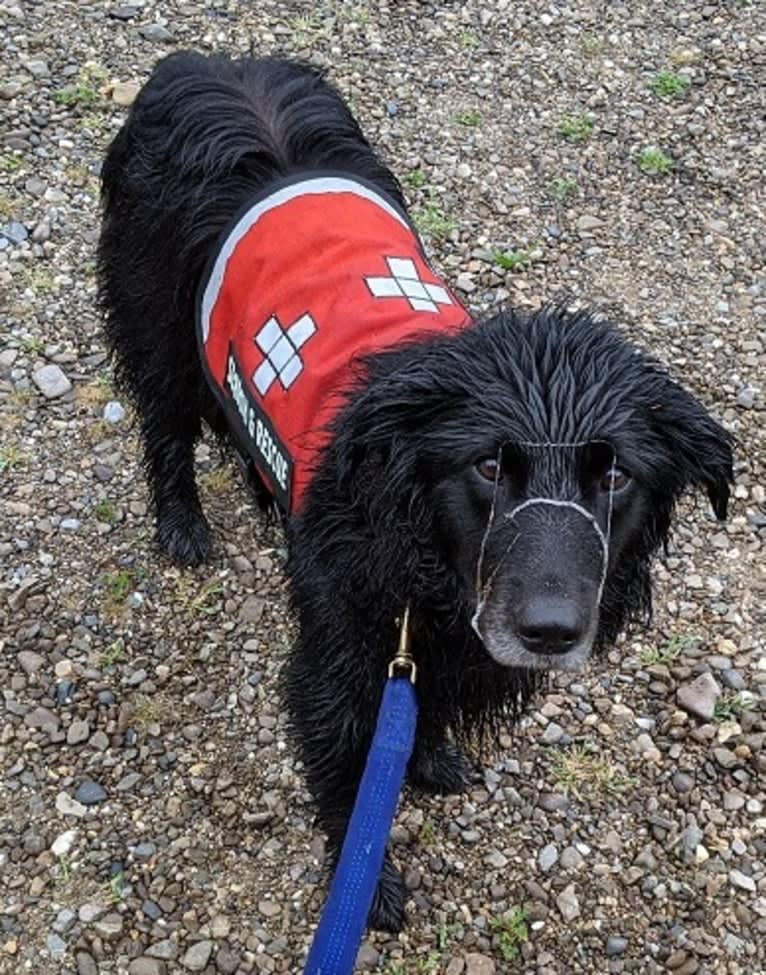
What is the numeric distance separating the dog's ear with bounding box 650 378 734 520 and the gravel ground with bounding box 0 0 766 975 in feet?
5.08

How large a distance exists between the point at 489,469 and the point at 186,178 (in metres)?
1.74

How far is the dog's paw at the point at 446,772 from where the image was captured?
395 cm

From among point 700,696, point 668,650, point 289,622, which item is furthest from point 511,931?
point 289,622

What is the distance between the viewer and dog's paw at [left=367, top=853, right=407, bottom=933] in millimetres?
3742

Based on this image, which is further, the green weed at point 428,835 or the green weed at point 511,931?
the green weed at point 428,835

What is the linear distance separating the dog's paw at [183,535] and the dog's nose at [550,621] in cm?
233

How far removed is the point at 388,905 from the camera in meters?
3.75

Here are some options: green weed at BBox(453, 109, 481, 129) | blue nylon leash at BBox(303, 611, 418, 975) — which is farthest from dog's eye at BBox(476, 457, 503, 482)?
green weed at BBox(453, 109, 481, 129)

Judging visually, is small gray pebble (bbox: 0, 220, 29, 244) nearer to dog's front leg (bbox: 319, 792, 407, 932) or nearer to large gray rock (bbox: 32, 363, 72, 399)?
large gray rock (bbox: 32, 363, 72, 399)

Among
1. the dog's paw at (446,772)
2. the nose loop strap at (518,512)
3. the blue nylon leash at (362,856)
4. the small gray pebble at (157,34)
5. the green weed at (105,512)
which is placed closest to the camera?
the blue nylon leash at (362,856)

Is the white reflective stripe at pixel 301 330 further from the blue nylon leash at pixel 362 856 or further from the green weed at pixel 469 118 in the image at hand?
the green weed at pixel 469 118

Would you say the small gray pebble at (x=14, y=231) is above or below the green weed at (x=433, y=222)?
below

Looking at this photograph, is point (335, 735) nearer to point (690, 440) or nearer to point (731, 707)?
point (690, 440)

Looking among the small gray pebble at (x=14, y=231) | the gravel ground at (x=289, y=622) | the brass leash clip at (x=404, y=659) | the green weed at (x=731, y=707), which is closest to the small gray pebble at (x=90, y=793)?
the gravel ground at (x=289, y=622)
